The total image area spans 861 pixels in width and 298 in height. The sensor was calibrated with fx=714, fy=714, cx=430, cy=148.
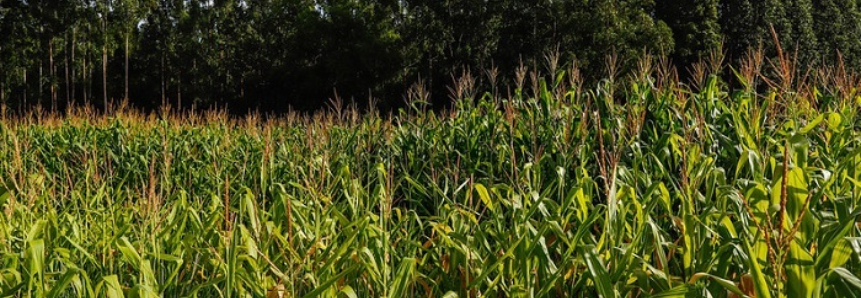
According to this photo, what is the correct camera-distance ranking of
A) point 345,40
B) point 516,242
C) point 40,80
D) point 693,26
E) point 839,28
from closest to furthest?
1. point 516,242
2. point 693,26
3. point 345,40
4. point 40,80
5. point 839,28

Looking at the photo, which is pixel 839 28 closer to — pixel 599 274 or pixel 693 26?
pixel 693 26

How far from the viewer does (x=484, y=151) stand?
232 inches


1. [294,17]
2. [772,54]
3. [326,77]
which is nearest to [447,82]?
[326,77]

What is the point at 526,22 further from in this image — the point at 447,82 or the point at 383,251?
the point at 383,251

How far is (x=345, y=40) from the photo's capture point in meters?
35.3

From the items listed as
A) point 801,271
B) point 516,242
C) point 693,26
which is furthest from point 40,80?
point 801,271

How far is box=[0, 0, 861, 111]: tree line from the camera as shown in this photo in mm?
30062

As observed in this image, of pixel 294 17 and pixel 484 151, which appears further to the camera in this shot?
pixel 294 17

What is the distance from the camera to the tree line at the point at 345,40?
30062 mm

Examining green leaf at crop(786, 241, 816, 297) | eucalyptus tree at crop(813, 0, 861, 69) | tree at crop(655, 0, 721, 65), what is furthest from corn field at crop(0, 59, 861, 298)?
eucalyptus tree at crop(813, 0, 861, 69)

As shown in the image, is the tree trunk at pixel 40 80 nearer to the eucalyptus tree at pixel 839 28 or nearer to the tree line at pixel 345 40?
the tree line at pixel 345 40

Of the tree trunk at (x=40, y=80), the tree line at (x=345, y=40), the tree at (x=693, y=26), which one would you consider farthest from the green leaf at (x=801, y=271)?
the tree trunk at (x=40, y=80)

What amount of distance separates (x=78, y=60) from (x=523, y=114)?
42574mm

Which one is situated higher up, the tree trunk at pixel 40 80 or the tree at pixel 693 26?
the tree at pixel 693 26
